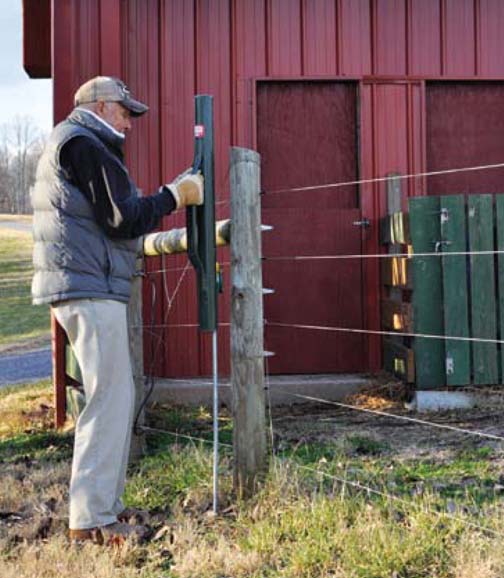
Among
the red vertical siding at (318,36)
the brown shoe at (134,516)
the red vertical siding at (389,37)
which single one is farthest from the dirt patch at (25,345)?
the brown shoe at (134,516)

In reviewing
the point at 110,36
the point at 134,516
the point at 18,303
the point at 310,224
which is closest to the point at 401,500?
the point at 134,516

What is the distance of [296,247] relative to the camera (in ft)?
23.9

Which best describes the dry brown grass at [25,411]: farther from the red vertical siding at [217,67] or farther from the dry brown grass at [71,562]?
the dry brown grass at [71,562]

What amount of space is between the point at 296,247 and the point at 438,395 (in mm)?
1804

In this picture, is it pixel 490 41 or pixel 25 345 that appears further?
pixel 25 345

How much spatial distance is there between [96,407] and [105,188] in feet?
3.08

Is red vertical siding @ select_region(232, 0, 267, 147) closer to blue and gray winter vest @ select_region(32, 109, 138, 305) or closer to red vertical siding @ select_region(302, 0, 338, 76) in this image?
red vertical siding @ select_region(302, 0, 338, 76)

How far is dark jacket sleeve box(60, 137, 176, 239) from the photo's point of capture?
3.56m

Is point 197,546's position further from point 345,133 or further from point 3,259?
point 3,259

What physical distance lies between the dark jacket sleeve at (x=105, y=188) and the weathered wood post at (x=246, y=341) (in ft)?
2.00

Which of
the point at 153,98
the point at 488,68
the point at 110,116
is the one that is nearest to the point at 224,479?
the point at 110,116

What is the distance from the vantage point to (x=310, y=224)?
731 centimetres

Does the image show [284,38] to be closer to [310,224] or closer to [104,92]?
[310,224]

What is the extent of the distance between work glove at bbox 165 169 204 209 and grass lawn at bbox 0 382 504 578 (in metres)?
1.35
